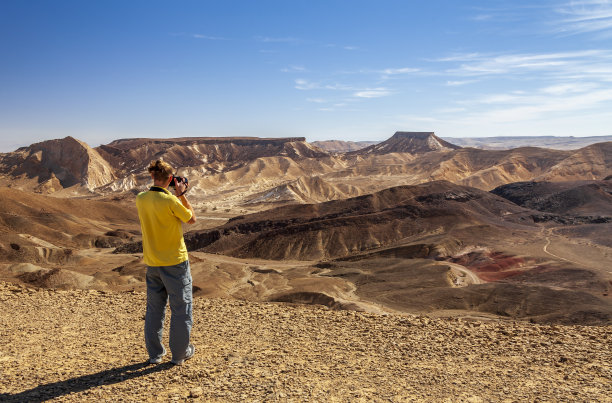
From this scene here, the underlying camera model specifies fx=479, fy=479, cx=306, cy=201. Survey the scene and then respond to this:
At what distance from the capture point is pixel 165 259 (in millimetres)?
5645

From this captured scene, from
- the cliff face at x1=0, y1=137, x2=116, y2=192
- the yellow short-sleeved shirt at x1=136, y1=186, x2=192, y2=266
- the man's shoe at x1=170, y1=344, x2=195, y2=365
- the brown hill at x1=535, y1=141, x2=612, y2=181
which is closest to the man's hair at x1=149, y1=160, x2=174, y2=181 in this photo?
the yellow short-sleeved shirt at x1=136, y1=186, x2=192, y2=266

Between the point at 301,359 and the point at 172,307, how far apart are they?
1710mm

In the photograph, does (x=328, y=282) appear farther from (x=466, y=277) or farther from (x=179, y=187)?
(x=179, y=187)

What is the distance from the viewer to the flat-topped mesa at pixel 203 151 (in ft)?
484

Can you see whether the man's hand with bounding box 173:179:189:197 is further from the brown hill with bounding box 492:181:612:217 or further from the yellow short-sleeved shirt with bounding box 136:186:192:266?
the brown hill with bounding box 492:181:612:217

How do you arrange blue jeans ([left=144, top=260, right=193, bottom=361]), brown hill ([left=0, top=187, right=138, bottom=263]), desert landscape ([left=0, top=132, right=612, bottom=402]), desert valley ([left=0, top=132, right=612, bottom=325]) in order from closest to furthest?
desert landscape ([left=0, top=132, right=612, bottom=402]) → blue jeans ([left=144, top=260, right=193, bottom=361]) → desert valley ([left=0, top=132, right=612, bottom=325]) → brown hill ([left=0, top=187, right=138, bottom=263])

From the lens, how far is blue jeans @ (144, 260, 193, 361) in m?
5.70

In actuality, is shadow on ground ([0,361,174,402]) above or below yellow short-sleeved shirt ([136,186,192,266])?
below

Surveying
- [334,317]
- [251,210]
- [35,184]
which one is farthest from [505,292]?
[35,184]

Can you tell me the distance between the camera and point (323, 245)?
180ft

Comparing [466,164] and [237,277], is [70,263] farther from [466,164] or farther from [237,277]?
[466,164]

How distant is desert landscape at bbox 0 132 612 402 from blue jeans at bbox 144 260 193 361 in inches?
11.3

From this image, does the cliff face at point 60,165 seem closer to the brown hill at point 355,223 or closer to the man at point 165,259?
the brown hill at point 355,223

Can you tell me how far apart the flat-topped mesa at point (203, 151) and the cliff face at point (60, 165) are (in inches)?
606
